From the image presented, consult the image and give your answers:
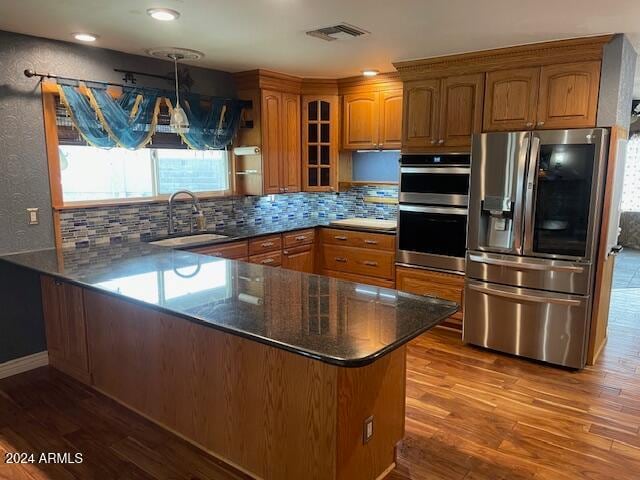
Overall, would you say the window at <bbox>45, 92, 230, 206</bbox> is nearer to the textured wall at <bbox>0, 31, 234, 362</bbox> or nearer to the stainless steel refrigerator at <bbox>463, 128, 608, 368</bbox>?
the textured wall at <bbox>0, 31, 234, 362</bbox>

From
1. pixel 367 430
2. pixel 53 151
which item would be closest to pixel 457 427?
pixel 367 430

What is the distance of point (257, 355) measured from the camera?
2098 mm

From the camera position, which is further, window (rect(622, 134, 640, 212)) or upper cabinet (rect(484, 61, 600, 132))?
window (rect(622, 134, 640, 212))

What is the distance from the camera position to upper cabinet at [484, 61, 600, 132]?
130 inches

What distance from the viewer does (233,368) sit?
7.24ft

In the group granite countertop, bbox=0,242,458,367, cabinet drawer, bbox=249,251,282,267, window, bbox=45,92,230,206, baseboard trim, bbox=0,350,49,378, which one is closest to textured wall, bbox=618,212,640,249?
cabinet drawer, bbox=249,251,282,267

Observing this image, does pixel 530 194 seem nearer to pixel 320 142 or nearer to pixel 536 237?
pixel 536 237

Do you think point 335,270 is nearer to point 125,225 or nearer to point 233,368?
point 125,225

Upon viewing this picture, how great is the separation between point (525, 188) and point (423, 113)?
1128 mm

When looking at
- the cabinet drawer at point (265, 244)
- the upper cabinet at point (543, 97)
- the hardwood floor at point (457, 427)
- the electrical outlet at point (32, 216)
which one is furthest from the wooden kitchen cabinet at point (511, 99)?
the electrical outlet at point (32, 216)

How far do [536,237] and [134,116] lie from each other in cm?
323

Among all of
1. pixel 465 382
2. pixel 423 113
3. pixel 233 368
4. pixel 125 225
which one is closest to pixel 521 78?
pixel 423 113

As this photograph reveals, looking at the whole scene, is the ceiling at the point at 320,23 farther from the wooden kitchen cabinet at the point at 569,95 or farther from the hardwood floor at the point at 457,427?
the hardwood floor at the point at 457,427

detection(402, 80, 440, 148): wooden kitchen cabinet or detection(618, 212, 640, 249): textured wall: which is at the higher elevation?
detection(402, 80, 440, 148): wooden kitchen cabinet
